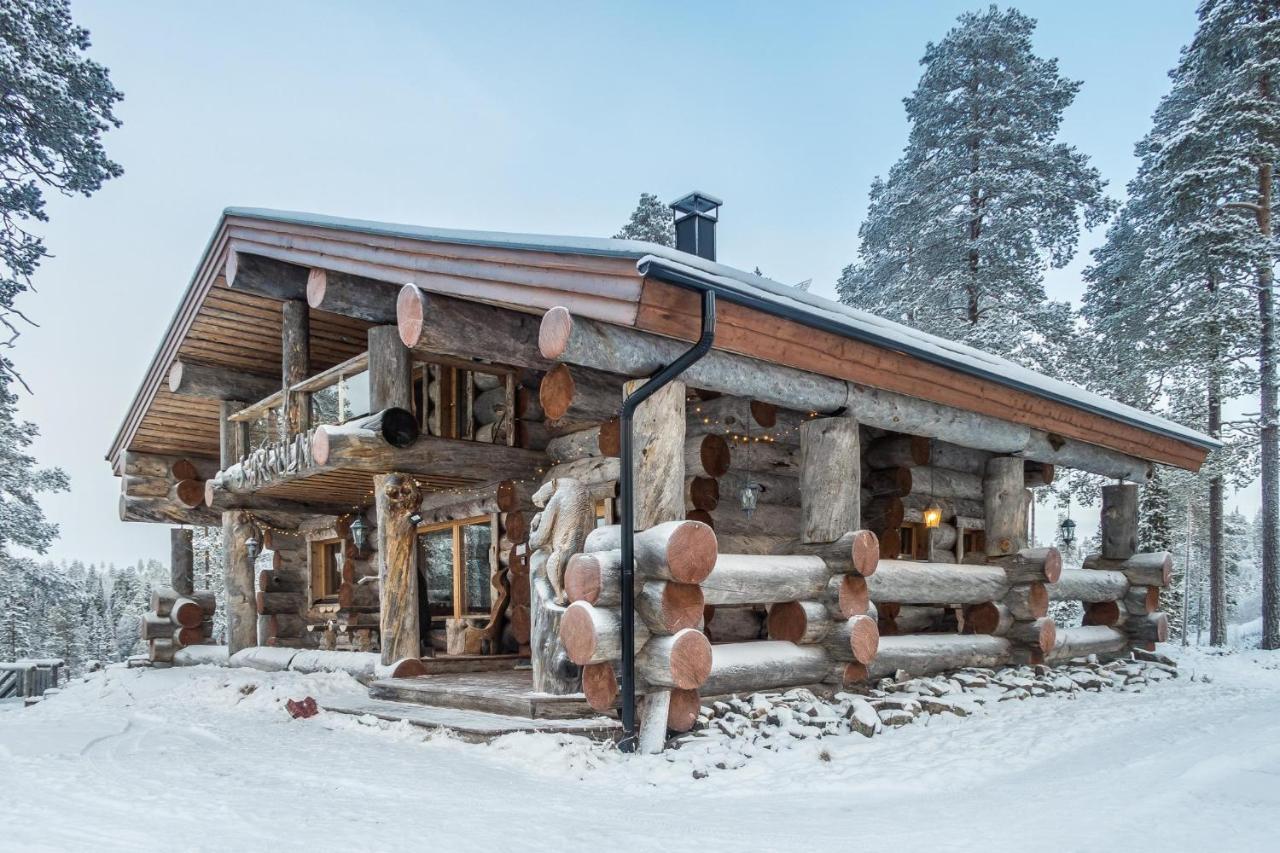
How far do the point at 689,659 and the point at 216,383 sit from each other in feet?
31.5

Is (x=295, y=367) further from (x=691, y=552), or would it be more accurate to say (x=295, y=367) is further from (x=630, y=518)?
(x=691, y=552)

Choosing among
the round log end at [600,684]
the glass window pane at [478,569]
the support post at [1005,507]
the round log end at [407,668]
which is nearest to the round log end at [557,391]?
the round log end at [600,684]

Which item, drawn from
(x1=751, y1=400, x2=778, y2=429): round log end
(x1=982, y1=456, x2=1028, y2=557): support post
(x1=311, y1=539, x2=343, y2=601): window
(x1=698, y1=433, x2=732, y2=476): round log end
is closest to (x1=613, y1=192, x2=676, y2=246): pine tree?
(x1=311, y1=539, x2=343, y2=601): window

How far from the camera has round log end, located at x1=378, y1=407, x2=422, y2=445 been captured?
9141 mm

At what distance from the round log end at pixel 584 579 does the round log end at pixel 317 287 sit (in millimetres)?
4582

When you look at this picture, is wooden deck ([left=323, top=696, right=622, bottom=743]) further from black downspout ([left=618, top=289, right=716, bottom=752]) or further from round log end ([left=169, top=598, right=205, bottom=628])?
round log end ([left=169, top=598, right=205, bottom=628])

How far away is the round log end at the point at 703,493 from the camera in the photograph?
8984mm

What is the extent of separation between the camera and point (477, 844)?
4137mm

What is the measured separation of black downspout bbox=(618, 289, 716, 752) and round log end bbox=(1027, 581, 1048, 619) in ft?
19.2

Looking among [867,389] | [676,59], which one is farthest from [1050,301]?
[676,59]

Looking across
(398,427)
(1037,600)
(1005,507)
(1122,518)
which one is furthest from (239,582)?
(1122,518)

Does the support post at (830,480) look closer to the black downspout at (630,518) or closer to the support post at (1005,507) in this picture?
the black downspout at (630,518)

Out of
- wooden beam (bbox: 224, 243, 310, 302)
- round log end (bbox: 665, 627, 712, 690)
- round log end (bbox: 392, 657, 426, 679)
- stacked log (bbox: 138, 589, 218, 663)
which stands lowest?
stacked log (bbox: 138, 589, 218, 663)

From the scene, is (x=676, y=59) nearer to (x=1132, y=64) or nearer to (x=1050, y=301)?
(x=1132, y=64)
